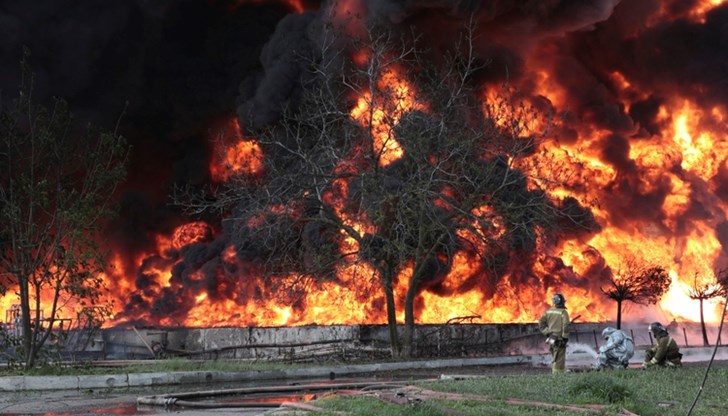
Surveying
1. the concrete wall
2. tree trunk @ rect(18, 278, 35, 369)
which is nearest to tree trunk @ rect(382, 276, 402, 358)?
the concrete wall

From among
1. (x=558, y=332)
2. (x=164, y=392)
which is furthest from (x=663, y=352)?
(x=164, y=392)

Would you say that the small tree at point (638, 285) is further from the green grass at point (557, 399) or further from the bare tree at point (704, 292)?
the green grass at point (557, 399)

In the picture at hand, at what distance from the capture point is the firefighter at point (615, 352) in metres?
16.4

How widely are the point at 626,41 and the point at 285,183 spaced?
26501mm

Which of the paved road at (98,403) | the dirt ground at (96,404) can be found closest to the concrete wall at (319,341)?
the paved road at (98,403)

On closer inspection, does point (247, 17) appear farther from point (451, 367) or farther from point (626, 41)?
point (451, 367)

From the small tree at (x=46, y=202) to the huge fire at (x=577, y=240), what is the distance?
12.1 meters

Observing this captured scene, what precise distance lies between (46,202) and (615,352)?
11417mm

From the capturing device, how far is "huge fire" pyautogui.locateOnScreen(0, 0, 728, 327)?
106 ft

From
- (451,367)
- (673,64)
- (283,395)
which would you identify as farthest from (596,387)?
(673,64)

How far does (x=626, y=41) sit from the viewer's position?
45031 mm

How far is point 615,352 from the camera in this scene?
1636cm

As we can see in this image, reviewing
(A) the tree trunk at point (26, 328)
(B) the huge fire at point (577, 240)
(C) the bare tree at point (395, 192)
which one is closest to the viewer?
(A) the tree trunk at point (26, 328)

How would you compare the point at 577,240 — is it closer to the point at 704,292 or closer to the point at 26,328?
the point at 704,292
